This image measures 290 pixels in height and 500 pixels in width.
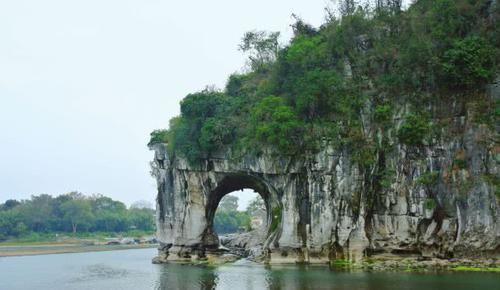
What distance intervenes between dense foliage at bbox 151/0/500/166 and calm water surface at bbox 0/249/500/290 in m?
8.24

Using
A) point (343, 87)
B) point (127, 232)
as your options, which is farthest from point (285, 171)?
point (127, 232)

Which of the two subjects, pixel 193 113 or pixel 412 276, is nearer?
pixel 412 276

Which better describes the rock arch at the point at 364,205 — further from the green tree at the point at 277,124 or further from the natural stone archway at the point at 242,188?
the green tree at the point at 277,124

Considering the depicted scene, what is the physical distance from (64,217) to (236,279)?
60.4 m

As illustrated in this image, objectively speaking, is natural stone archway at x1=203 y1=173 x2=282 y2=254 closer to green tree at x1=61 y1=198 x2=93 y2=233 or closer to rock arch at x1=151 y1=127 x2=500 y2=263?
rock arch at x1=151 y1=127 x2=500 y2=263

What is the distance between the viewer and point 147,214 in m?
94.8

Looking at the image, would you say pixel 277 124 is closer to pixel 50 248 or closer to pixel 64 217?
pixel 50 248

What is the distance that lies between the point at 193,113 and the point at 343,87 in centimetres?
1046

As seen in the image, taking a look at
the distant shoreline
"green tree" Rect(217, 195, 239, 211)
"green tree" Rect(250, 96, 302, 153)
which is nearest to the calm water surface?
"green tree" Rect(250, 96, 302, 153)

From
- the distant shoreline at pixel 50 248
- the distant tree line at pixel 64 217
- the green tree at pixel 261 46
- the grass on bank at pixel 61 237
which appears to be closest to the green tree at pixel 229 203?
the distant tree line at pixel 64 217

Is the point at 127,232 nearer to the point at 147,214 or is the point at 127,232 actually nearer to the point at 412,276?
the point at 147,214

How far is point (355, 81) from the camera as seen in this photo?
3494 centimetres

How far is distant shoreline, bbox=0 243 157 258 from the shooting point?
57812mm

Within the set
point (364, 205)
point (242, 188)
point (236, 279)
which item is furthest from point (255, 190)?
point (236, 279)
